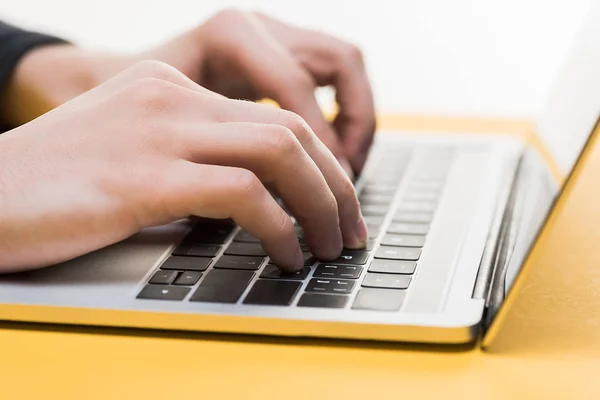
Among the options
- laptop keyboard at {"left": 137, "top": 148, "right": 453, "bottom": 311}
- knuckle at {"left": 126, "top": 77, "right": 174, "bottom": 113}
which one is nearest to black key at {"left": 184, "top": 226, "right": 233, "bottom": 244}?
laptop keyboard at {"left": 137, "top": 148, "right": 453, "bottom": 311}

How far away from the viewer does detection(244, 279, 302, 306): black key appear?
18.2 inches

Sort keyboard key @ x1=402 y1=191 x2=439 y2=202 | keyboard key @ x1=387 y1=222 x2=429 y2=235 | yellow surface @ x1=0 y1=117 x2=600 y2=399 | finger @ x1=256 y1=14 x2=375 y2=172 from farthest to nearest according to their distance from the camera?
1. finger @ x1=256 y1=14 x2=375 y2=172
2. keyboard key @ x1=402 y1=191 x2=439 y2=202
3. keyboard key @ x1=387 y1=222 x2=429 y2=235
4. yellow surface @ x1=0 y1=117 x2=600 y2=399

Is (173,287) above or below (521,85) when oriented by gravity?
above

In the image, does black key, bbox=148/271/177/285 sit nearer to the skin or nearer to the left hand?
the skin

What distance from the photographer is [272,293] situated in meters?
0.47

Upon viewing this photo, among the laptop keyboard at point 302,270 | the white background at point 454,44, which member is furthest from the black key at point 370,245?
the white background at point 454,44

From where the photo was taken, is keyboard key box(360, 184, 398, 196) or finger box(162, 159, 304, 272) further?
keyboard key box(360, 184, 398, 196)

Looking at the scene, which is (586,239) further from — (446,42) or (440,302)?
(446,42)

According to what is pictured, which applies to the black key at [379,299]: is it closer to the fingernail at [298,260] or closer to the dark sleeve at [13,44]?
the fingernail at [298,260]

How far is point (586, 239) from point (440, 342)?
24 cm

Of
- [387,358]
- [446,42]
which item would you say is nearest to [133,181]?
[387,358]

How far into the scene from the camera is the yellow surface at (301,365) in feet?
1.31

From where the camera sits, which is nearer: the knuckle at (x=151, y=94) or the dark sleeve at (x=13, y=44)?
the knuckle at (x=151, y=94)

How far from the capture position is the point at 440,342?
433mm
